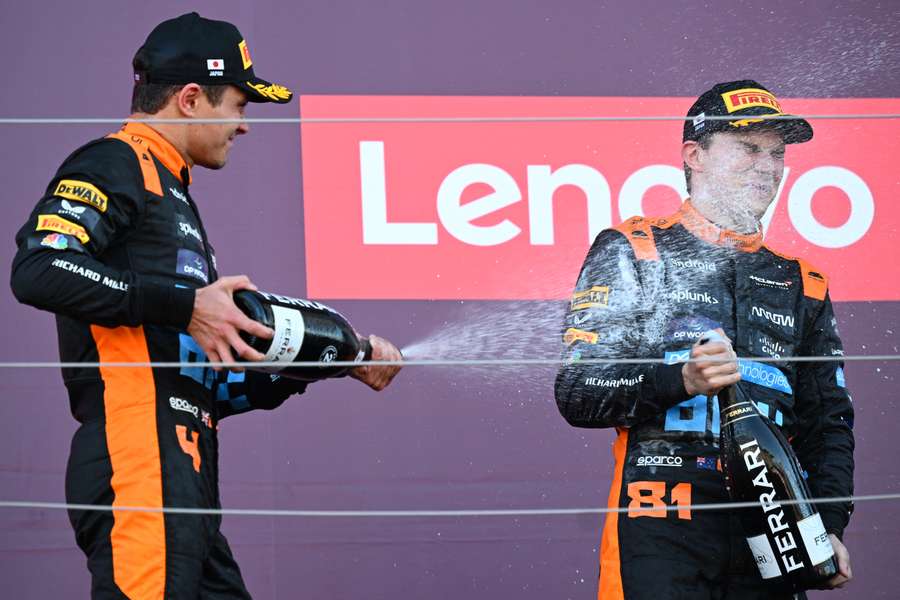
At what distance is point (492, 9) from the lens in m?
2.60

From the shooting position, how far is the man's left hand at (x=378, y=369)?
5.91ft

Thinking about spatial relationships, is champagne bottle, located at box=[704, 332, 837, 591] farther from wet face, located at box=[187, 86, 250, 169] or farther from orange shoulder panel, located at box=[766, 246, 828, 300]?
wet face, located at box=[187, 86, 250, 169]

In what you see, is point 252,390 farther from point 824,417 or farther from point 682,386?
point 824,417

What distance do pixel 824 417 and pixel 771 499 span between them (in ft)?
0.73

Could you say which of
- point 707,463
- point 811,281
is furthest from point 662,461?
point 811,281

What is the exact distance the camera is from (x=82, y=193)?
1.62 m

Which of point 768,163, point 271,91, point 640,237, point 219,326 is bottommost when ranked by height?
point 219,326

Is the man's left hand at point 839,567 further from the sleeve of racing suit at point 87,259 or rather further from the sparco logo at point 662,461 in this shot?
the sleeve of racing suit at point 87,259

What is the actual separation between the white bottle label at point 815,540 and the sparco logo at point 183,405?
2.61 feet

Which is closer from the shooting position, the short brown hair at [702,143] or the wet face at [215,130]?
the wet face at [215,130]

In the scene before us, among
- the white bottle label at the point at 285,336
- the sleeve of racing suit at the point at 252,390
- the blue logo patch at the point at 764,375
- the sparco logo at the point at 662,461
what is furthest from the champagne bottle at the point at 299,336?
the blue logo patch at the point at 764,375

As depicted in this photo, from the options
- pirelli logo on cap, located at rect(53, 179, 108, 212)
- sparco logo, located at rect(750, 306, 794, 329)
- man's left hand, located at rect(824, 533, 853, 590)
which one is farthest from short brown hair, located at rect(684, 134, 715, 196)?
pirelli logo on cap, located at rect(53, 179, 108, 212)

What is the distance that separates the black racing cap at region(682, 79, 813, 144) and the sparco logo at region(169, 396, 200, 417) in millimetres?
839

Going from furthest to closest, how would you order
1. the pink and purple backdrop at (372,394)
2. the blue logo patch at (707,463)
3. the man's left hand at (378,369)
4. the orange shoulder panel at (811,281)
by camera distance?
the pink and purple backdrop at (372,394) → the orange shoulder panel at (811,281) → the blue logo patch at (707,463) → the man's left hand at (378,369)
